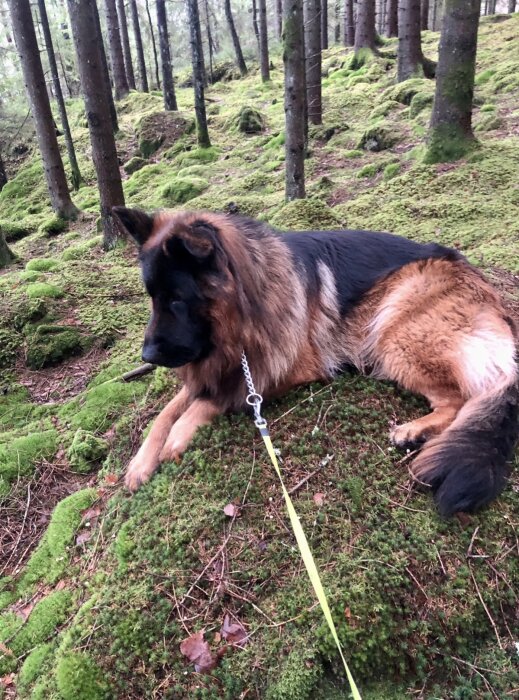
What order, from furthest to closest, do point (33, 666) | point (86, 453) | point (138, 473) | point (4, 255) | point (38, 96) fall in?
point (38, 96) → point (4, 255) → point (86, 453) → point (138, 473) → point (33, 666)

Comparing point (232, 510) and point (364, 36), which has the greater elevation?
point (364, 36)

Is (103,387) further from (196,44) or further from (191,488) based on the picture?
(196,44)

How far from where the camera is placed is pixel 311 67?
603 inches

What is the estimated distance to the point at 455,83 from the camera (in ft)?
25.9

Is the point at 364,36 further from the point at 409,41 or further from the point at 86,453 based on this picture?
the point at 86,453

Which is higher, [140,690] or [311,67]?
[311,67]

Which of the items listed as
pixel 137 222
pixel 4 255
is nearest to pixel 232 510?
pixel 137 222

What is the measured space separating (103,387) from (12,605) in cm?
216

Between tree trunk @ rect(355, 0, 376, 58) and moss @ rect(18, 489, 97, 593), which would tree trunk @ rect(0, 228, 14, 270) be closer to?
moss @ rect(18, 489, 97, 593)

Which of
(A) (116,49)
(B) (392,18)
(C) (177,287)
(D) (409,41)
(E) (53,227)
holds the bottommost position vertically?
(E) (53,227)

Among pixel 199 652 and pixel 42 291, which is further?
pixel 42 291

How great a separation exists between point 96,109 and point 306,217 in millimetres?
4448

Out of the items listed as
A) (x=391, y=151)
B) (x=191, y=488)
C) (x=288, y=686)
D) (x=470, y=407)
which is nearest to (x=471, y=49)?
(x=391, y=151)

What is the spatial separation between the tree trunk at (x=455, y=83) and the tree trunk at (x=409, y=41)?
25.9 ft
